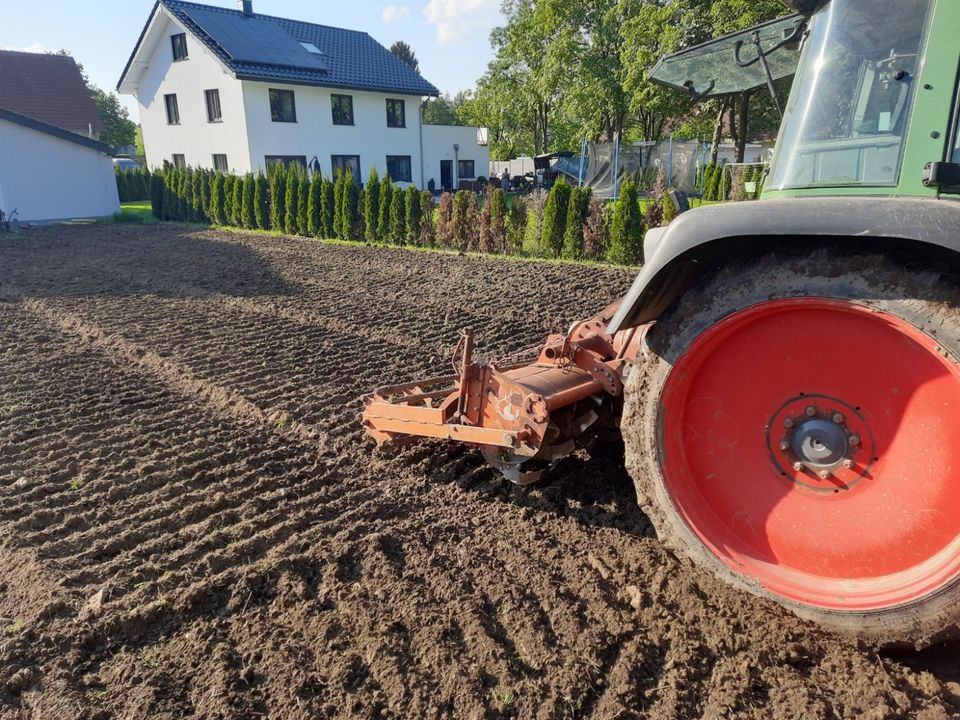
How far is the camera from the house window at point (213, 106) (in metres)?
23.9

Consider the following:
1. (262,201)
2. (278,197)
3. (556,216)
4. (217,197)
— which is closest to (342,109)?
(217,197)

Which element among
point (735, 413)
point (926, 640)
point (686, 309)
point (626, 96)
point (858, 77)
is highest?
point (626, 96)

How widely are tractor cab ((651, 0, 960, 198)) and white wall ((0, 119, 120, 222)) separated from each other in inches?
907

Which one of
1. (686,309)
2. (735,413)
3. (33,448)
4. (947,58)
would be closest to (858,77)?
(947,58)

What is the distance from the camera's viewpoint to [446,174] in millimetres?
30359

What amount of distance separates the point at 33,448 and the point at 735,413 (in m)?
4.22

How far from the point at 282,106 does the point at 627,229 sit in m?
17.4

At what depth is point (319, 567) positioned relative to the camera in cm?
297

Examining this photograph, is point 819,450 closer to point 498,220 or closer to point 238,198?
point 498,220

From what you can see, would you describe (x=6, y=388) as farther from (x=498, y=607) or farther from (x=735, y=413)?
(x=735, y=413)

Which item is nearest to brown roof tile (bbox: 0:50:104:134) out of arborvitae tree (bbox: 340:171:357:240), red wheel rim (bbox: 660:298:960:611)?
arborvitae tree (bbox: 340:171:357:240)

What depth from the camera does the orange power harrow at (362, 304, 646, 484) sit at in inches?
118

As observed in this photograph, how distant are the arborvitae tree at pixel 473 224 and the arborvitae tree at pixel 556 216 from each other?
1.71 metres

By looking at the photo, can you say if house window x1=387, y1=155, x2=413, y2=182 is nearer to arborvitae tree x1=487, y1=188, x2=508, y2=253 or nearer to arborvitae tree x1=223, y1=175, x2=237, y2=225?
arborvitae tree x1=223, y1=175, x2=237, y2=225
